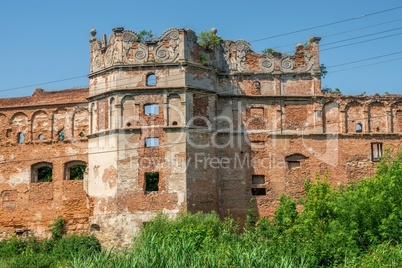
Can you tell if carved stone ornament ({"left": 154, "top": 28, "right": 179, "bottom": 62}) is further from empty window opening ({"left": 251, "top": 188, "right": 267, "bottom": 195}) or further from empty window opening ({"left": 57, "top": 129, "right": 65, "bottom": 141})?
empty window opening ({"left": 57, "top": 129, "right": 65, "bottom": 141})

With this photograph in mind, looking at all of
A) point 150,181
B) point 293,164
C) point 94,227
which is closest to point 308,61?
point 293,164

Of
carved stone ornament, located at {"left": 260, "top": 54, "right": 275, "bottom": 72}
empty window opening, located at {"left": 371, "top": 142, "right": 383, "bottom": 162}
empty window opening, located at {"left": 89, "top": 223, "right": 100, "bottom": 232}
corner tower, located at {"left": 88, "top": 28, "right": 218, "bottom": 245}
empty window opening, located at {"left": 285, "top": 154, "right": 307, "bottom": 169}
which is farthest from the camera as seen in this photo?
empty window opening, located at {"left": 371, "top": 142, "right": 383, "bottom": 162}

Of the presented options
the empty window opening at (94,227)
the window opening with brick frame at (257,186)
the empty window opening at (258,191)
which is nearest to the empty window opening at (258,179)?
the window opening with brick frame at (257,186)

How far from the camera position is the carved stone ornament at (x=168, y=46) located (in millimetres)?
25062

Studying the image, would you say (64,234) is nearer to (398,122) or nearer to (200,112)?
(200,112)


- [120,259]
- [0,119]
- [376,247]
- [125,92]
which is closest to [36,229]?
[0,119]

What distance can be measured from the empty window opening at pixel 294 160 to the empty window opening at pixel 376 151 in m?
3.12

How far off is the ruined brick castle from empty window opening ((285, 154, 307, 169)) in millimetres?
43

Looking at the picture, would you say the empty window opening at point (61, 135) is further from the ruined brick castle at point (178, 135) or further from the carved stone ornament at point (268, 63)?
the carved stone ornament at point (268, 63)

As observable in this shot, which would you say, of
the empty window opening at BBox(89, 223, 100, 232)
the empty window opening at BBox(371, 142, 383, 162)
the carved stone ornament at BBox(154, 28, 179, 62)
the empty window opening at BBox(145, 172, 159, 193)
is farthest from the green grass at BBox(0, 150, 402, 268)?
the carved stone ornament at BBox(154, 28, 179, 62)

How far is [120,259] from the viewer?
59.7 feet

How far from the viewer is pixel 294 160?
27.0m

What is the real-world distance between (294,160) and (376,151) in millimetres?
3727

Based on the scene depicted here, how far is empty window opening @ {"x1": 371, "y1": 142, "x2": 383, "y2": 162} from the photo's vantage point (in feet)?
90.0
